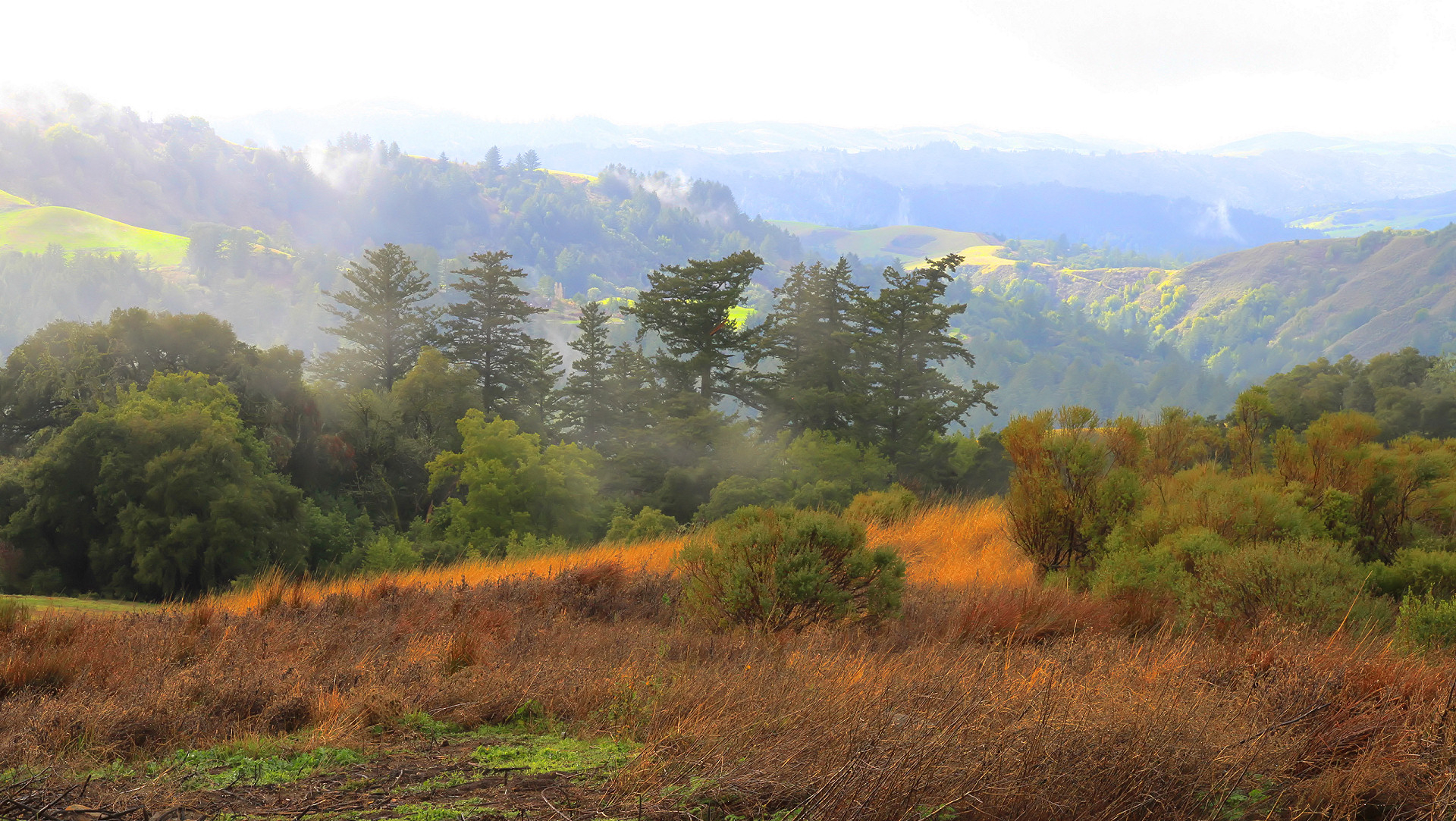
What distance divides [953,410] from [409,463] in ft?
62.7

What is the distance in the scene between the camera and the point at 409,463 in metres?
26.9

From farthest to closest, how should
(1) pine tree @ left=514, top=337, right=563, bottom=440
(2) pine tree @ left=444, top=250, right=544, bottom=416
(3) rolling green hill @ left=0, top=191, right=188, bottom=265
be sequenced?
(3) rolling green hill @ left=0, top=191, right=188, bottom=265 < (2) pine tree @ left=444, top=250, right=544, bottom=416 < (1) pine tree @ left=514, top=337, right=563, bottom=440

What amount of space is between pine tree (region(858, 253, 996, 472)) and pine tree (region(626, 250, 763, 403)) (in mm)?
4965

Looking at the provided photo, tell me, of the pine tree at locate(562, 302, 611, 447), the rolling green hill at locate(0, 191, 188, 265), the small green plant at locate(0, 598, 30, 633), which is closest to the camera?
the small green plant at locate(0, 598, 30, 633)

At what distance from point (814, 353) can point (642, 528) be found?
45.8 feet

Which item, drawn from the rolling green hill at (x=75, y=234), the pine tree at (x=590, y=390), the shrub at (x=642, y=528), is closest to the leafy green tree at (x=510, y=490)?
the shrub at (x=642, y=528)

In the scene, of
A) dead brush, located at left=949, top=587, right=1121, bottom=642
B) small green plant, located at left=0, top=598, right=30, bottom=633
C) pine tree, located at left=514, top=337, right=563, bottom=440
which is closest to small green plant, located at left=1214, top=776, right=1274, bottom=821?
dead brush, located at left=949, top=587, right=1121, bottom=642

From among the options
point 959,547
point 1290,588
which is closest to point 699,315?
point 959,547

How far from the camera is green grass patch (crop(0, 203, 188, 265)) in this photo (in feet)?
516

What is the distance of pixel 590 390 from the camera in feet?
131

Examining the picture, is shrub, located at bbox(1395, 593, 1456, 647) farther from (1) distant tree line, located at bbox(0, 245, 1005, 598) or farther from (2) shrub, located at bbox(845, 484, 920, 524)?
(2) shrub, located at bbox(845, 484, 920, 524)

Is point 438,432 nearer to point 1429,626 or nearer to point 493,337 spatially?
point 493,337

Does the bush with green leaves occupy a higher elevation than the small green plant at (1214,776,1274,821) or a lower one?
lower

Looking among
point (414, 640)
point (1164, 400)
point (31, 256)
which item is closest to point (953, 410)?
point (414, 640)
